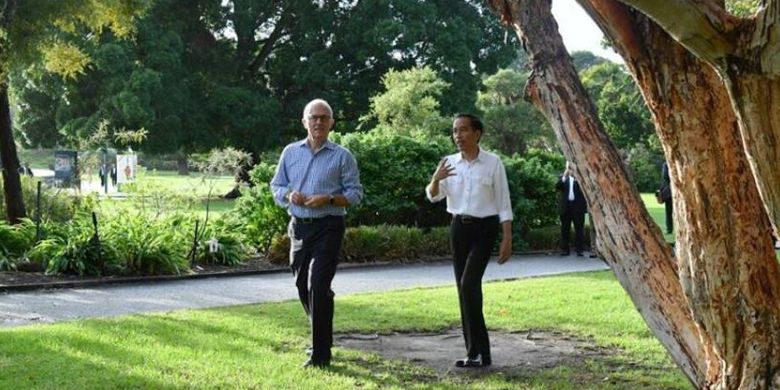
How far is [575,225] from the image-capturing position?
64.1ft

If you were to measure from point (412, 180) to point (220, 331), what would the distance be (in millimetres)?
11019

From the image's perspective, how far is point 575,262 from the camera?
18422 mm

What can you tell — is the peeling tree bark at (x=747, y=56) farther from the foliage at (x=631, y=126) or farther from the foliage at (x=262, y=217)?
the foliage at (x=631, y=126)

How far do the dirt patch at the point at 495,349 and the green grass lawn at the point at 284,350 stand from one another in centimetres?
16

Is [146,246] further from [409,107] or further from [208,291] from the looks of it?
[409,107]

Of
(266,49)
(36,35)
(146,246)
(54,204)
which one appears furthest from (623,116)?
(146,246)

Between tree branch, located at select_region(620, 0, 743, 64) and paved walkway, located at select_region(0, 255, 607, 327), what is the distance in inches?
321

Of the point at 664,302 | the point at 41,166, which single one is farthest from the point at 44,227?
the point at 41,166

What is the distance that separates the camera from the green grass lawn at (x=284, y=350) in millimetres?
6812

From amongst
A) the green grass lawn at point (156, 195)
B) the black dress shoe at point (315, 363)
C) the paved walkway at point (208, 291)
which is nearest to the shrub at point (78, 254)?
the paved walkway at point (208, 291)

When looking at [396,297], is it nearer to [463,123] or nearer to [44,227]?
[463,123]

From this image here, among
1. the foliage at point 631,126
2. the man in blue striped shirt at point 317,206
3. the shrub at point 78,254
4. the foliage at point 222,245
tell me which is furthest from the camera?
the foliage at point 631,126

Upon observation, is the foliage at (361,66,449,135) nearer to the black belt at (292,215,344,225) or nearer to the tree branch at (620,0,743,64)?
the black belt at (292,215,344,225)

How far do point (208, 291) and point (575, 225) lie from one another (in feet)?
28.9
